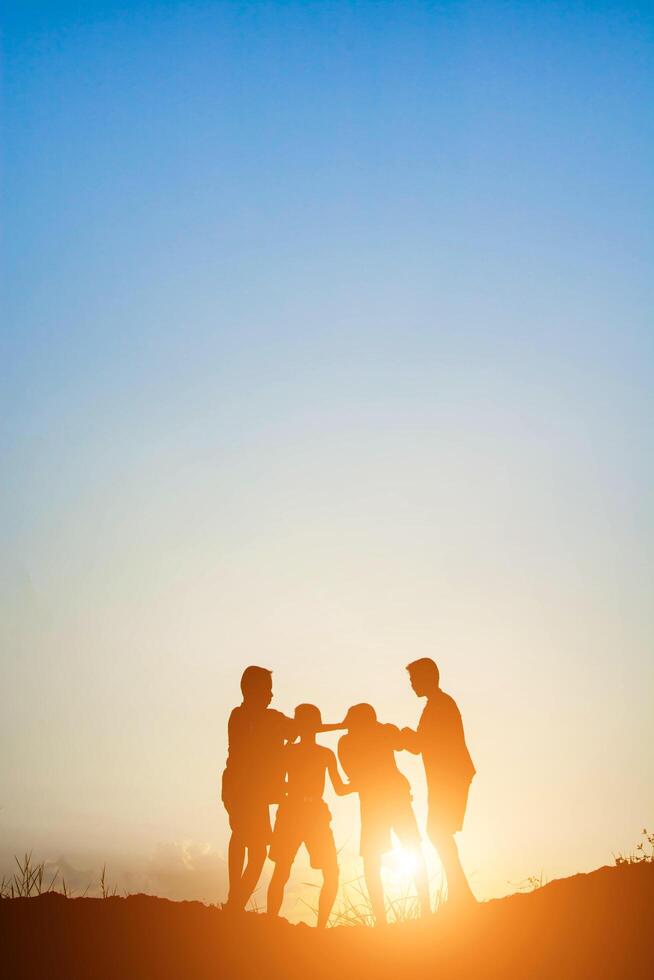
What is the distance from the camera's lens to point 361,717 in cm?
834

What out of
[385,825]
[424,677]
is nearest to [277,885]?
[385,825]

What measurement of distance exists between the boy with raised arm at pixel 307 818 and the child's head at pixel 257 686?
44cm

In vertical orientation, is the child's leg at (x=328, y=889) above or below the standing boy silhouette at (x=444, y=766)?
below

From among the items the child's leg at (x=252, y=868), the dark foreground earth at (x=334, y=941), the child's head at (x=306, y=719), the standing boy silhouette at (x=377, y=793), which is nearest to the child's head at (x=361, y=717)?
the standing boy silhouette at (x=377, y=793)

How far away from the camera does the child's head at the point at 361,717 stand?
831 cm

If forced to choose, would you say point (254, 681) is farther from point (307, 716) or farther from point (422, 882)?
point (422, 882)

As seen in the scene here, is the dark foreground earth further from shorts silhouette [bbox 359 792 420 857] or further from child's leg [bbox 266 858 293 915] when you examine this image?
shorts silhouette [bbox 359 792 420 857]

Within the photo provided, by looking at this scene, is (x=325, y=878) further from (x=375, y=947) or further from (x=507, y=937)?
(x=507, y=937)

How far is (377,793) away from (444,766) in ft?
3.12

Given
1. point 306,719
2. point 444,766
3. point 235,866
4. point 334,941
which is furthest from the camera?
point 306,719

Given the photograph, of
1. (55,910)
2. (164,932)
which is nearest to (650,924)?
(164,932)

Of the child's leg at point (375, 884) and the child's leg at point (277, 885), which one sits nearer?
the child's leg at point (375, 884)

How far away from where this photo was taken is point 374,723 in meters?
8.30

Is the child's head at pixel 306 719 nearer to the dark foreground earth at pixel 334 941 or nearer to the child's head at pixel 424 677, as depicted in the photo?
the child's head at pixel 424 677
